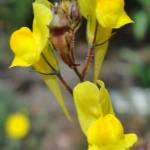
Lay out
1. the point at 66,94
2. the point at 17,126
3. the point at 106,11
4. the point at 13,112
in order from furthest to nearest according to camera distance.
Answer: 1. the point at 66,94
2. the point at 13,112
3. the point at 17,126
4. the point at 106,11

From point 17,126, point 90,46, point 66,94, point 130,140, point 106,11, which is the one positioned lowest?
point 66,94

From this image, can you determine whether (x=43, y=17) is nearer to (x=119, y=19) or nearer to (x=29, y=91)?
(x=119, y=19)

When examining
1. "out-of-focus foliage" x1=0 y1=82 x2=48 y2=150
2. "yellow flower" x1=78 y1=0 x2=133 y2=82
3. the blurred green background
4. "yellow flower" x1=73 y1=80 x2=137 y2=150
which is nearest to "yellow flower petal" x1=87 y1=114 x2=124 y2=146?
"yellow flower" x1=73 y1=80 x2=137 y2=150

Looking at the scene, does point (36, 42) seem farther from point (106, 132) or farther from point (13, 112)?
point (13, 112)

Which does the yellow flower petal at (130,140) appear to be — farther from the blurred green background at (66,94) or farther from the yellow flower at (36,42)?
the blurred green background at (66,94)

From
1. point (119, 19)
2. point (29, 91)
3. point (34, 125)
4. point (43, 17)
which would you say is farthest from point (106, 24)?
point (29, 91)

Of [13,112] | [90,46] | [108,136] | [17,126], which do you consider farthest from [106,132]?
[13,112]

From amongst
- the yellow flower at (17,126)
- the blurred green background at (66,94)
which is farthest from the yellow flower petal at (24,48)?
the yellow flower at (17,126)
